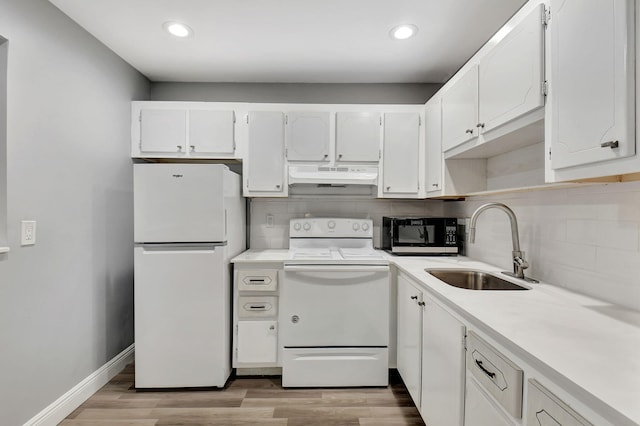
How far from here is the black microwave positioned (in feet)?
8.14

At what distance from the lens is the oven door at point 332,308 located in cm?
215

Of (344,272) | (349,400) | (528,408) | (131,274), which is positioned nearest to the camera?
(528,408)

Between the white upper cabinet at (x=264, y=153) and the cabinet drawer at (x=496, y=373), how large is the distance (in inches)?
73.1

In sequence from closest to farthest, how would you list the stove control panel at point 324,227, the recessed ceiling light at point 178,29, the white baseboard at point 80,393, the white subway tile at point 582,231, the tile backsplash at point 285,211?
the white subway tile at point 582,231 < the white baseboard at point 80,393 < the recessed ceiling light at point 178,29 < the stove control panel at point 324,227 < the tile backsplash at point 285,211

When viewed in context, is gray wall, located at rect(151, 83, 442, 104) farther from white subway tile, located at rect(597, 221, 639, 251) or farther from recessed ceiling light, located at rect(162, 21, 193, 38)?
white subway tile, located at rect(597, 221, 639, 251)

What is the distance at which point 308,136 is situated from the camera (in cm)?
254

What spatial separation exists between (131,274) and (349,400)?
1982 mm

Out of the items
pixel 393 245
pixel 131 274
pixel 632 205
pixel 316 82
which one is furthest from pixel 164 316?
pixel 632 205

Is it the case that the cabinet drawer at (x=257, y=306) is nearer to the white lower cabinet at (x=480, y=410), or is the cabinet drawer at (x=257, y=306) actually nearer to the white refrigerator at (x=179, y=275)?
the white refrigerator at (x=179, y=275)

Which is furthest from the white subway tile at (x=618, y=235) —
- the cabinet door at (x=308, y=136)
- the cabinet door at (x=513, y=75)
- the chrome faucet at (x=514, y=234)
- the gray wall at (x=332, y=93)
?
the gray wall at (x=332, y=93)

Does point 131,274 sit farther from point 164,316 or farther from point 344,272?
point 344,272

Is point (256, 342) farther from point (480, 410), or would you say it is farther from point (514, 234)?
point (514, 234)

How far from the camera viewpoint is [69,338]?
1.87 meters

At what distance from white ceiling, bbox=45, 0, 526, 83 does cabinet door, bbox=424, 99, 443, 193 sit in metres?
0.42
